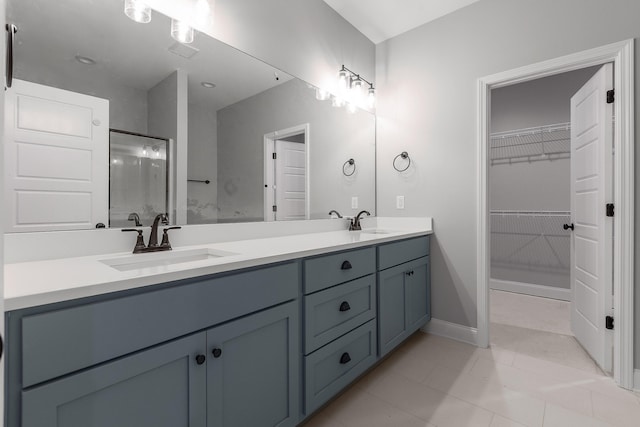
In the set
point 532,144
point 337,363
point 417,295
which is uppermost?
point 532,144

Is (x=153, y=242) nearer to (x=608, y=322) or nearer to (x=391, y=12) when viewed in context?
(x=391, y=12)

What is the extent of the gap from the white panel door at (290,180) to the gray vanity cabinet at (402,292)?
646mm

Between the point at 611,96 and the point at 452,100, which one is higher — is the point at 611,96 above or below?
below

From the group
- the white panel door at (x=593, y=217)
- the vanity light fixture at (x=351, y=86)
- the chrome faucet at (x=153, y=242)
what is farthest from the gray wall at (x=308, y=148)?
the white panel door at (x=593, y=217)

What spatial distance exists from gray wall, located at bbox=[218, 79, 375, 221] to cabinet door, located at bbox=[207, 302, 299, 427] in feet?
2.44

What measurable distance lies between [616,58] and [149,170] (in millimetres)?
2626

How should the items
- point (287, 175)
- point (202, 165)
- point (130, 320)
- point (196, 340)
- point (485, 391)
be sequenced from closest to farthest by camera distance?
point (130, 320) → point (196, 340) → point (202, 165) → point (485, 391) → point (287, 175)

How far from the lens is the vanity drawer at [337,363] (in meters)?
1.41

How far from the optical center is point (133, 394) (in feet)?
2.90

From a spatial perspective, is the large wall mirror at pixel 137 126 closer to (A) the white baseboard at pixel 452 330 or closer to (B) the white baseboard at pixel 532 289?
(A) the white baseboard at pixel 452 330

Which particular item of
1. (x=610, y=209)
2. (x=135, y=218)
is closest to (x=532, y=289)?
(x=610, y=209)

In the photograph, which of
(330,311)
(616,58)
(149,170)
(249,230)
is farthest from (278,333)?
(616,58)

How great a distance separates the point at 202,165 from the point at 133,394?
3.52ft

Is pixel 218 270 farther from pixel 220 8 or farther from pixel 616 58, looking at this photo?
pixel 616 58
